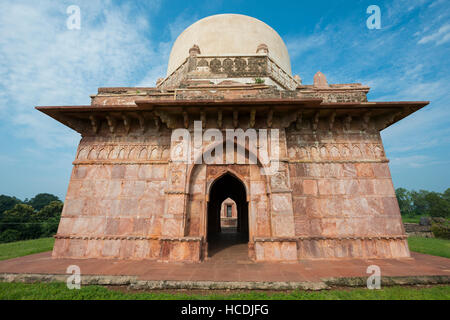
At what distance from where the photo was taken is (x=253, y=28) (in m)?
12.5

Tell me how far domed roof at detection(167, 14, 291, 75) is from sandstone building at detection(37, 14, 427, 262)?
599cm

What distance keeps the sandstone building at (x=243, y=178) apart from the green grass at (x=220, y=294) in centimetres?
190

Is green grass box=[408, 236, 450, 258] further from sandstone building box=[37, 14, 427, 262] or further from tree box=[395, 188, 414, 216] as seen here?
tree box=[395, 188, 414, 216]

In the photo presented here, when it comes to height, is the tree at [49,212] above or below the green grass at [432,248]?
above

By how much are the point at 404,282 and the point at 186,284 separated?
16.8 ft

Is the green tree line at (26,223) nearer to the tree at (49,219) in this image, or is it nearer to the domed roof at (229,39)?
the tree at (49,219)

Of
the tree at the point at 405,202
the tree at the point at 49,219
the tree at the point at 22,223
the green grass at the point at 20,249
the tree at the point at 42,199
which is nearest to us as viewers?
the green grass at the point at 20,249

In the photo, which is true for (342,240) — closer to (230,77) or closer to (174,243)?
(174,243)

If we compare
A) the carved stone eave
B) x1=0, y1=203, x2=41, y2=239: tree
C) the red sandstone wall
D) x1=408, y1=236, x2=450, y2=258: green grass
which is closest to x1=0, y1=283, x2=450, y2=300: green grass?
the red sandstone wall

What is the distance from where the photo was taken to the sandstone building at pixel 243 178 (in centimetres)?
623

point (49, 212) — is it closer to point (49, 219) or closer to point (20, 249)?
point (49, 219)

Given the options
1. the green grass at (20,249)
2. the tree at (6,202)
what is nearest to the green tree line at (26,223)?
the green grass at (20,249)

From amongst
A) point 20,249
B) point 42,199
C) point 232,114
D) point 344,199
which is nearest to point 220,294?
point 232,114
